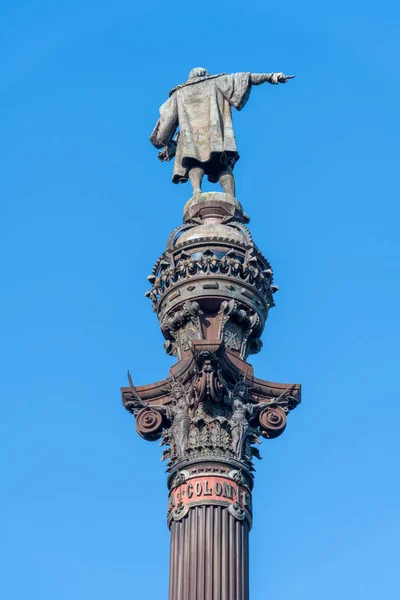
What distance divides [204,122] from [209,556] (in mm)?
14530

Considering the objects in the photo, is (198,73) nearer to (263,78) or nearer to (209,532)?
(263,78)

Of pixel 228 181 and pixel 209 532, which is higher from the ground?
pixel 228 181

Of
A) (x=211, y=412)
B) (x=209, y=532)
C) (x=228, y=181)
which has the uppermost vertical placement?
(x=228, y=181)

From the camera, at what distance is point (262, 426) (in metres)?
31.9

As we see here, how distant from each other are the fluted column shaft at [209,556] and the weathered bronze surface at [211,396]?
23 millimetres

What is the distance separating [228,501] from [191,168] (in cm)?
1188

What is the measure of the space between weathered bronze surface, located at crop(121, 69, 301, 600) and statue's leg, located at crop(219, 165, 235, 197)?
0.09 metres

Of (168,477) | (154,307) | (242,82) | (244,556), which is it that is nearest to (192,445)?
(168,477)

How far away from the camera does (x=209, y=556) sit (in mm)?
28656

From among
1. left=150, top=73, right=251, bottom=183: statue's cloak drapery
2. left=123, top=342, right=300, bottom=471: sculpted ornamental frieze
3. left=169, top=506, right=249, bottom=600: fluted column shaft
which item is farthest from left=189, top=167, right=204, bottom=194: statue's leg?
left=169, top=506, right=249, bottom=600: fluted column shaft

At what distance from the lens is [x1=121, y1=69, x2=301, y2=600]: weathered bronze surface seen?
2902 cm

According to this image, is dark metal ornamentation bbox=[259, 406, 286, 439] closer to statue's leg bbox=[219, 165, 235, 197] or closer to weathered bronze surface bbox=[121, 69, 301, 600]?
weathered bronze surface bbox=[121, 69, 301, 600]

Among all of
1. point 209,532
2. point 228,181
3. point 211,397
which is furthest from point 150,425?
point 228,181

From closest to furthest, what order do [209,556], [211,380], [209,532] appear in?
1. [209,556]
2. [209,532]
3. [211,380]
